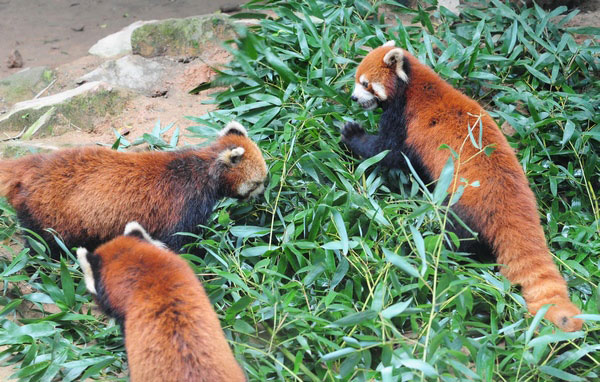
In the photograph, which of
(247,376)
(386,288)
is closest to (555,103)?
(386,288)

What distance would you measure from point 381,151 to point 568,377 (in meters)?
1.90

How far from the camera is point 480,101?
4.57 m

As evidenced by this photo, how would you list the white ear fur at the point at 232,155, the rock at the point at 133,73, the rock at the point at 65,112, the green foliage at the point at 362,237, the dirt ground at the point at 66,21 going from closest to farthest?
1. the green foliage at the point at 362,237
2. the white ear fur at the point at 232,155
3. the rock at the point at 65,112
4. the rock at the point at 133,73
5. the dirt ground at the point at 66,21

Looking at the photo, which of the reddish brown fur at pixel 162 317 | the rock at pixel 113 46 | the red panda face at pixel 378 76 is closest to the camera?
the reddish brown fur at pixel 162 317

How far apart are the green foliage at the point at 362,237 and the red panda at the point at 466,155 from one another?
11cm

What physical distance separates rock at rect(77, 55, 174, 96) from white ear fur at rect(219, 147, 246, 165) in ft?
5.55

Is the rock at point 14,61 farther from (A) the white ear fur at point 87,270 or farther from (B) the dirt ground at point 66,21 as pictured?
(A) the white ear fur at point 87,270

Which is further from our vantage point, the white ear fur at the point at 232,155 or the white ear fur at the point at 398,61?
the white ear fur at the point at 398,61

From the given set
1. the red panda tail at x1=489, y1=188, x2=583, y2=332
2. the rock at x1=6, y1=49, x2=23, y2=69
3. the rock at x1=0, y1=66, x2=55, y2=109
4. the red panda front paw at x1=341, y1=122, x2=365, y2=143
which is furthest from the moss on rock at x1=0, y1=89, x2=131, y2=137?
the red panda tail at x1=489, y1=188, x2=583, y2=332

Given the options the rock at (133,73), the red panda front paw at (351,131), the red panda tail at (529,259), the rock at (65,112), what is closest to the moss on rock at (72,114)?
the rock at (65,112)

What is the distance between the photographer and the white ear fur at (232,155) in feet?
11.8

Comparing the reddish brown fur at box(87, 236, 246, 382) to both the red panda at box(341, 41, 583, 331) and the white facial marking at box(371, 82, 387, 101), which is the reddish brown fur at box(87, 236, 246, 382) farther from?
the white facial marking at box(371, 82, 387, 101)

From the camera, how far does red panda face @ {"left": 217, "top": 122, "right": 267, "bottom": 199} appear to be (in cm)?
364

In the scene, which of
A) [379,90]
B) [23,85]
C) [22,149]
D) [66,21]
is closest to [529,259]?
[379,90]
